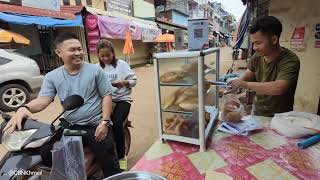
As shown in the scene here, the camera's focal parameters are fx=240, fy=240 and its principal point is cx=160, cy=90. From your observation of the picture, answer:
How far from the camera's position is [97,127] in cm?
206

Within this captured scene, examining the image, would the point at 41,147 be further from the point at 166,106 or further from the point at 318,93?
the point at 318,93

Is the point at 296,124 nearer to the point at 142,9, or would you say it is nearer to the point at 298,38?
the point at 298,38

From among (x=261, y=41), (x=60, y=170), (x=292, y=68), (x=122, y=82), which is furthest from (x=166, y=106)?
(x=122, y=82)

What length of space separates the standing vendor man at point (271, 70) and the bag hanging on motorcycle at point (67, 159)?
1167 mm

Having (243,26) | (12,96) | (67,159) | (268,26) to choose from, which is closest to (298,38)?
(268,26)

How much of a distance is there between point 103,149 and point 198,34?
1.27m

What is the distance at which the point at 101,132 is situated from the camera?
203 cm

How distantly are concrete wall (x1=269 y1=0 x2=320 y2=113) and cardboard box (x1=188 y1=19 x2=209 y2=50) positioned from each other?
3140 mm

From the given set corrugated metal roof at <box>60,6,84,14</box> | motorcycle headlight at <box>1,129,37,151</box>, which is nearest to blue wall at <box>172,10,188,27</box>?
corrugated metal roof at <box>60,6,84,14</box>

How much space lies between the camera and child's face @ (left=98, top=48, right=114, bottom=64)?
295cm

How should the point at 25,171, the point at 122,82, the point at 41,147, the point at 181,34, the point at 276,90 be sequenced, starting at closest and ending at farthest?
the point at 25,171, the point at 41,147, the point at 276,90, the point at 181,34, the point at 122,82

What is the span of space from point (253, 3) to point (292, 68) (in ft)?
17.0

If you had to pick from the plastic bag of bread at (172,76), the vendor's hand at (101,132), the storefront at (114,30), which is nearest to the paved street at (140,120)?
the vendor's hand at (101,132)

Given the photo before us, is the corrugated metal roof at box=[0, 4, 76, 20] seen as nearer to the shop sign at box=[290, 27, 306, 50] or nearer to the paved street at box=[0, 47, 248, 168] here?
the paved street at box=[0, 47, 248, 168]
